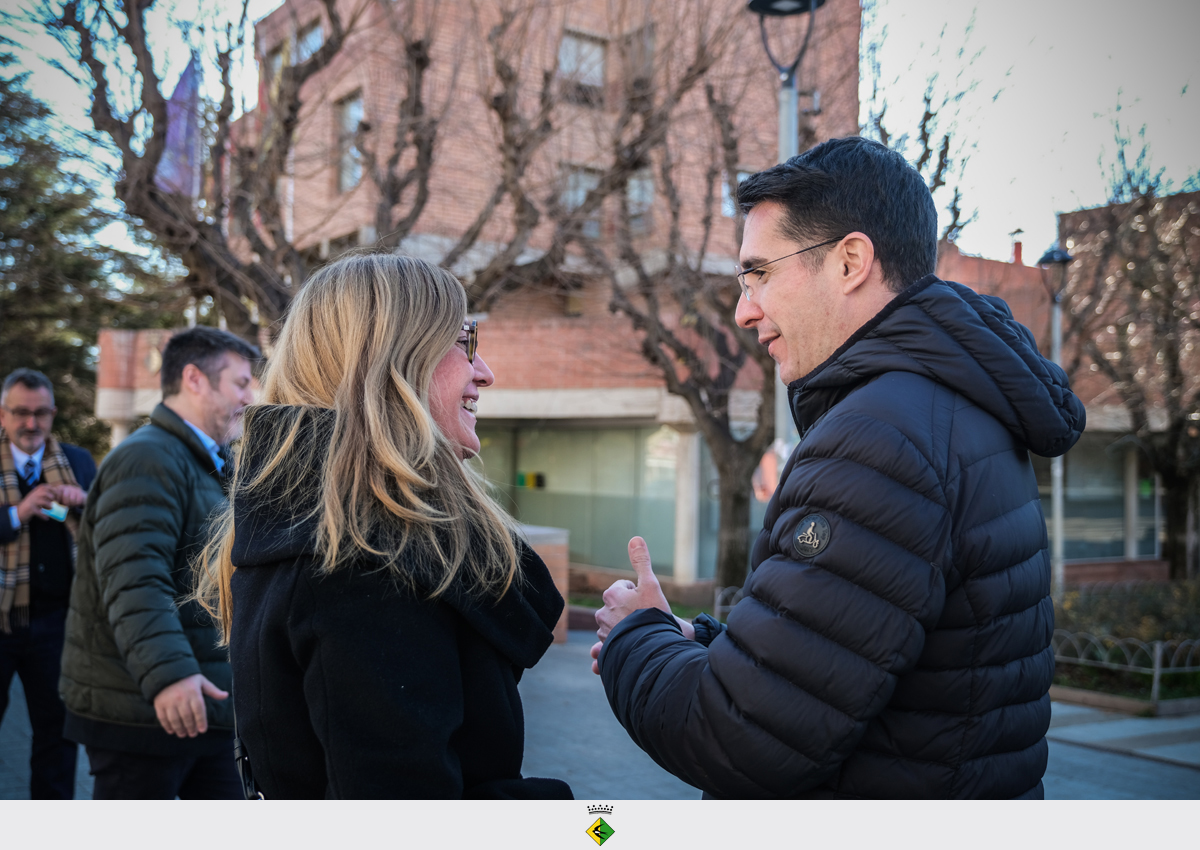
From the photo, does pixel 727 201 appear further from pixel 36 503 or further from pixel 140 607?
pixel 140 607

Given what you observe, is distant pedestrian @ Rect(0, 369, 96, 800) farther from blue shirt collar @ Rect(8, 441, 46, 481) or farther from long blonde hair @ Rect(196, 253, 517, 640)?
long blonde hair @ Rect(196, 253, 517, 640)

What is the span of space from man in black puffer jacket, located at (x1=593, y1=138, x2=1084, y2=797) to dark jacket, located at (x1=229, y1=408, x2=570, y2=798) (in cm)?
23

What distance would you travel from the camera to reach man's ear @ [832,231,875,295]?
1.82 m

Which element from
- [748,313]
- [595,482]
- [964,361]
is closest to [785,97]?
[748,313]

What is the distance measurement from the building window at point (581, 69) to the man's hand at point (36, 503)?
289 inches

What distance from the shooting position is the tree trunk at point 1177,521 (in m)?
16.0

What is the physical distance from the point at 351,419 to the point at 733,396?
46.0ft

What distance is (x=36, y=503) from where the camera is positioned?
4.69 m

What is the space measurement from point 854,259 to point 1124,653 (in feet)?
28.2

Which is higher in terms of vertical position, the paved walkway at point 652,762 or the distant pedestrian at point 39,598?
the distant pedestrian at point 39,598

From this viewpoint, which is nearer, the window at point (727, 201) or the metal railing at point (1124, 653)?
the metal railing at point (1124, 653)

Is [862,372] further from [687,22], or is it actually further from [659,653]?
[687,22]

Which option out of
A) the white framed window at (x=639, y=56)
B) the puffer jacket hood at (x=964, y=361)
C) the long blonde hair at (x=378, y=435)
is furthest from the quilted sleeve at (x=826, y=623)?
the white framed window at (x=639, y=56)
